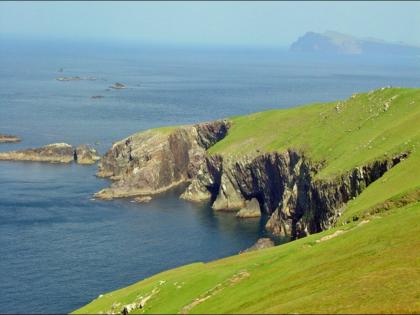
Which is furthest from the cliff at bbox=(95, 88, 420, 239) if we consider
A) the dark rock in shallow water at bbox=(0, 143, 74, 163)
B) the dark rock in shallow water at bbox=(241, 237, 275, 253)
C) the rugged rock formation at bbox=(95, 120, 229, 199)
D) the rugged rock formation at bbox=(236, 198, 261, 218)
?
the dark rock in shallow water at bbox=(0, 143, 74, 163)

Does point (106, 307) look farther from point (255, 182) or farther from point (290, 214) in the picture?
point (255, 182)

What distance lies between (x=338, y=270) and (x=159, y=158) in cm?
11802

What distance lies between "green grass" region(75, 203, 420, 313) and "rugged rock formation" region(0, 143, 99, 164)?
117 m

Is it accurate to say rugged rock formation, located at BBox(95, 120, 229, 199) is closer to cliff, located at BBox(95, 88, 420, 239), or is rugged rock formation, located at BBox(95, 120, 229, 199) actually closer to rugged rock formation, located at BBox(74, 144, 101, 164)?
cliff, located at BBox(95, 88, 420, 239)

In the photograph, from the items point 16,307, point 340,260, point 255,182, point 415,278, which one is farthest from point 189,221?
point 415,278

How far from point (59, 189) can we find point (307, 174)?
63330 mm

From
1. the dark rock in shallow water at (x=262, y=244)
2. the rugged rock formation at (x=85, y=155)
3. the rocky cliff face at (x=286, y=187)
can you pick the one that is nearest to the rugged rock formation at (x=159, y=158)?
the rugged rock formation at (x=85, y=155)

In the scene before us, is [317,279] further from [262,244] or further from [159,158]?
[159,158]

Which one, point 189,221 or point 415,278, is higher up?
point 415,278

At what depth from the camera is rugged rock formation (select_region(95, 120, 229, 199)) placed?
158 m

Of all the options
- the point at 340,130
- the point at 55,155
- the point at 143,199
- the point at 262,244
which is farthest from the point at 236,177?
the point at 55,155

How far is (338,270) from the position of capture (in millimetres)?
49906

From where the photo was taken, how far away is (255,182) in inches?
5709

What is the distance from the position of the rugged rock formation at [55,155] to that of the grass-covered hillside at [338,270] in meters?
92.5
